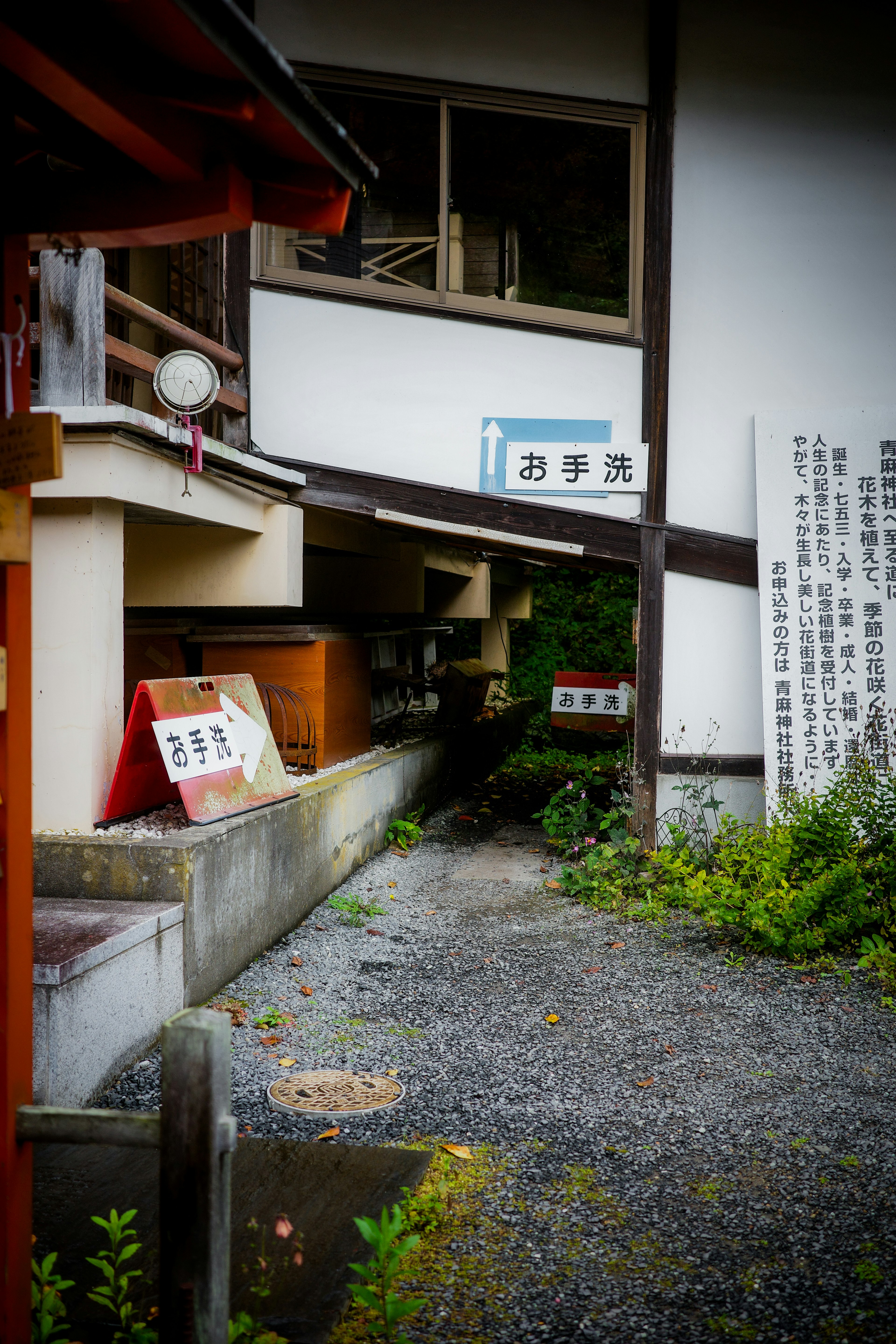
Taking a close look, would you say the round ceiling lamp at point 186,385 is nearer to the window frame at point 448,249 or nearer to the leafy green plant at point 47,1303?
the window frame at point 448,249

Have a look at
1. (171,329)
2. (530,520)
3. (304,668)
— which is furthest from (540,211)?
(304,668)

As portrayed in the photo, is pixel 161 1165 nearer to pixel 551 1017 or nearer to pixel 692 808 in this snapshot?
pixel 551 1017

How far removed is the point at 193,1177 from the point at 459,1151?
5.57ft

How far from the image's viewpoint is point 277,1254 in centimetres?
280

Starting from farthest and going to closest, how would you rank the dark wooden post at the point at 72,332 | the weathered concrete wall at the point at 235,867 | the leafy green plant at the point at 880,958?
the leafy green plant at the point at 880,958 < the dark wooden post at the point at 72,332 < the weathered concrete wall at the point at 235,867

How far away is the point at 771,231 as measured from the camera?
6914 mm

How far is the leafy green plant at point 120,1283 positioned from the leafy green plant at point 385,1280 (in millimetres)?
514

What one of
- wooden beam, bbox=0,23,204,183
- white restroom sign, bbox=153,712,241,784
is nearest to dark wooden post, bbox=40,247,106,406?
white restroom sign, bbox=153,712,241,784

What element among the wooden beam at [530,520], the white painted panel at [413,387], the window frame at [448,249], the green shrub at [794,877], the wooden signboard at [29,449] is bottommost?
the green shrub at [794,877]

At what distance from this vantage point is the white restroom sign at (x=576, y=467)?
704 cm

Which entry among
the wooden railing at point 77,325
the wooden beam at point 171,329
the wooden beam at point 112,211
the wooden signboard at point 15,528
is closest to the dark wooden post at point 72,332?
the wooden railing at point 77,325

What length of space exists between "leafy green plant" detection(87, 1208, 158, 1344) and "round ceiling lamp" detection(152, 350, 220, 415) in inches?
157

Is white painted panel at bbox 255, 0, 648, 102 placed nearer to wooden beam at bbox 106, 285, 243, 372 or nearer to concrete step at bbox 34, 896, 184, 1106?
wooden beam at bbox 106, 285, 243, 372

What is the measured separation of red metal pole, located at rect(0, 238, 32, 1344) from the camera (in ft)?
7.23
